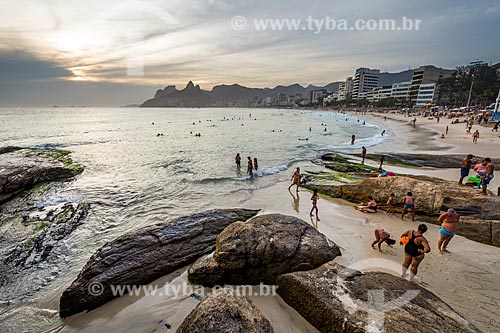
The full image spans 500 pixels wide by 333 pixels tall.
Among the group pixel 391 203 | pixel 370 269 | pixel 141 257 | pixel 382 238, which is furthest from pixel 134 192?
pixel 391 203

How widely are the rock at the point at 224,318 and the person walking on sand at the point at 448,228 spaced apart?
280 inches

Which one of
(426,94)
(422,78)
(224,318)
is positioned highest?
(422,78)

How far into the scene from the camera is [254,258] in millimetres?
6793

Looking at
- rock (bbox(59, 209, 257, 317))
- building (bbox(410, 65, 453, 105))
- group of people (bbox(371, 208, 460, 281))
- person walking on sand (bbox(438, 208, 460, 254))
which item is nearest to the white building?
building (bbox(410, 65, 453, 105))

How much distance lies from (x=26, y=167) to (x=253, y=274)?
19.0 metres

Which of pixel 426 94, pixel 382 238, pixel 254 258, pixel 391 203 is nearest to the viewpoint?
pixel 254 258

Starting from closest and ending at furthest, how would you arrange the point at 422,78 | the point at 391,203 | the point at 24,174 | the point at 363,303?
the point at 363,303, the point at 391,203, the point at 24,174, the point at 422,78

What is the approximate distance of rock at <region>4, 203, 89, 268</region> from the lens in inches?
353

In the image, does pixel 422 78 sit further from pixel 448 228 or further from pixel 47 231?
pixel 47 231

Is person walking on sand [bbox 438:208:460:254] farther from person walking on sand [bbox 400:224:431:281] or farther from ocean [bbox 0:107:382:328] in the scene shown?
ocean [bbox 0:107:382:328]

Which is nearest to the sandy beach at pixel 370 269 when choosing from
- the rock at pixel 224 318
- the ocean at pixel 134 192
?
the rock at pixel 224 318

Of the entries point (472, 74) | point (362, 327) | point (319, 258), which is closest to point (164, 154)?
point (319, 258)

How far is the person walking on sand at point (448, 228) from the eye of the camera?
7859 millimetres

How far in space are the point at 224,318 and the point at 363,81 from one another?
205460 millimetres
